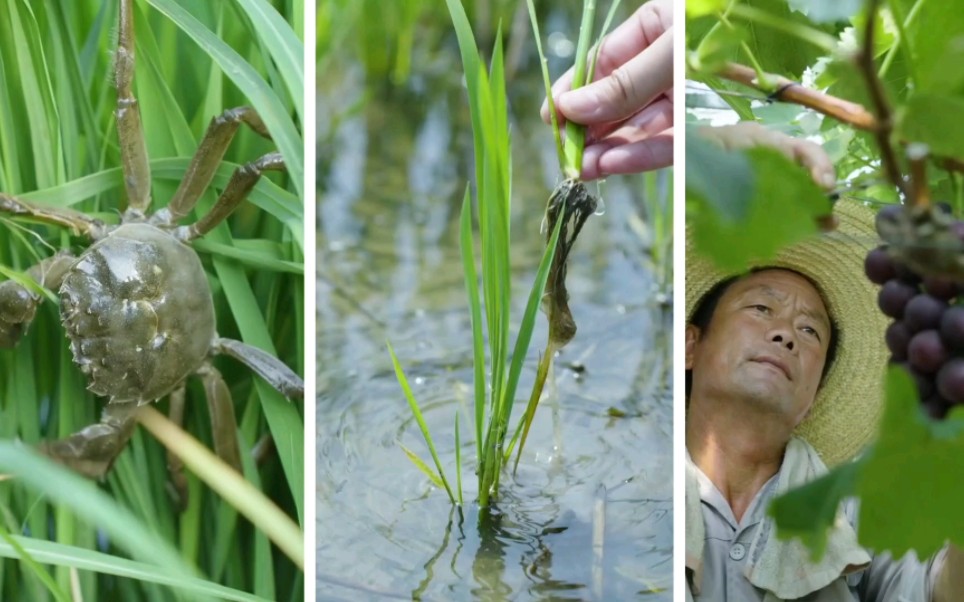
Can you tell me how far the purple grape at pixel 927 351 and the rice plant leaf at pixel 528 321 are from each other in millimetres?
444

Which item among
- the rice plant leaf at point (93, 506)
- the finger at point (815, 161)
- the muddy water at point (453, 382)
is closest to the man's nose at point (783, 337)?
the muddy water at point (453, 382)

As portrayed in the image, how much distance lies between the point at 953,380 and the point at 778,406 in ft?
1.25

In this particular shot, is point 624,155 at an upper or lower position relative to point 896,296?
upper

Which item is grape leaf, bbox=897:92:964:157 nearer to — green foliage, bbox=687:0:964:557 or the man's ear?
green foliage, bbox=687:0:964:557

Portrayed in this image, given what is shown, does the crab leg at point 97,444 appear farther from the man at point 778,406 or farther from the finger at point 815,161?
the finger at point 815,161

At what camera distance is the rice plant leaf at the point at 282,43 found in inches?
40.2

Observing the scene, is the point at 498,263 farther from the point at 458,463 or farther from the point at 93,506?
the point at 93,506

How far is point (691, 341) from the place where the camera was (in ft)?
3.44

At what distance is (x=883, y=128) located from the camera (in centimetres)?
35

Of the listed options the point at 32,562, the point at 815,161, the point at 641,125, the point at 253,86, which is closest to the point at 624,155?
the point at 641,125

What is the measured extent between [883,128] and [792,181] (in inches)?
2.2

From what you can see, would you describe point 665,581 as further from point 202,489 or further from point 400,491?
point 202,489

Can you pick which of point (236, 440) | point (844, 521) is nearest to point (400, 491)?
point (236, 440)

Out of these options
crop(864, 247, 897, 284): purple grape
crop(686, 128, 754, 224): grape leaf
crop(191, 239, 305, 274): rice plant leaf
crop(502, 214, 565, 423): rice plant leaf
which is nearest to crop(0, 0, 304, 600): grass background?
crop(191, 239, 305, 274): rice plant leaf
